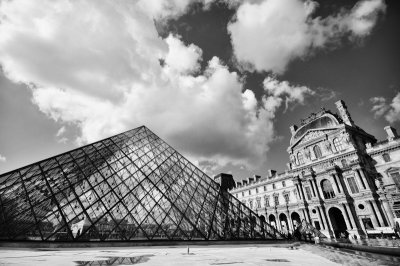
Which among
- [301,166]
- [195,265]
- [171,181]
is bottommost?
[195,265]

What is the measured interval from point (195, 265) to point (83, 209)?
7.14 meters

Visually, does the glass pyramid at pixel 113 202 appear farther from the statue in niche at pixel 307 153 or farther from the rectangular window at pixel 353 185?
the statue in niche at pixel 307 153

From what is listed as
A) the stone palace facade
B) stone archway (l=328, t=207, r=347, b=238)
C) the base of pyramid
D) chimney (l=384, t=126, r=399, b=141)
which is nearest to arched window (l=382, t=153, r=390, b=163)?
the stone palace facade

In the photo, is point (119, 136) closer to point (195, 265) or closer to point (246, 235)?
point (246, 235)

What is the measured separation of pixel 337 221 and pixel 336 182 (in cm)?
576

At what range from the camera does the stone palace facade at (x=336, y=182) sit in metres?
23.6

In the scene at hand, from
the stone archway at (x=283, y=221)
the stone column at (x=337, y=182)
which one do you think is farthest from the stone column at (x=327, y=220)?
the stone archway at (x=283, y=221)

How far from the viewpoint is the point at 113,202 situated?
973cm

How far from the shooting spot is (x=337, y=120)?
102ft

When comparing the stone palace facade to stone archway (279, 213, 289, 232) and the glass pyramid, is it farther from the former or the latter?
the glass pyramid

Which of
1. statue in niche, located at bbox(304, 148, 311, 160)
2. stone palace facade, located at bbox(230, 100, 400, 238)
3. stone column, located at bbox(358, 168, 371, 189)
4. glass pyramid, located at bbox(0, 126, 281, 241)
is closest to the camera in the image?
glass pyramid, located at bbox(0, 126, 281, 241)

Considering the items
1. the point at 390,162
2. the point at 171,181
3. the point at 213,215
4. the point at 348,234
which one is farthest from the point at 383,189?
the point at 171,181

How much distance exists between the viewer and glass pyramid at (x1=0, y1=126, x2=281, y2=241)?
771cm

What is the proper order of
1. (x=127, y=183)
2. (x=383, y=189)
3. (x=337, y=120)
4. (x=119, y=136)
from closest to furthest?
(x=127, y=183)
(x=119, y=136)
(x=383, y=189)
(x=337, y=120)
